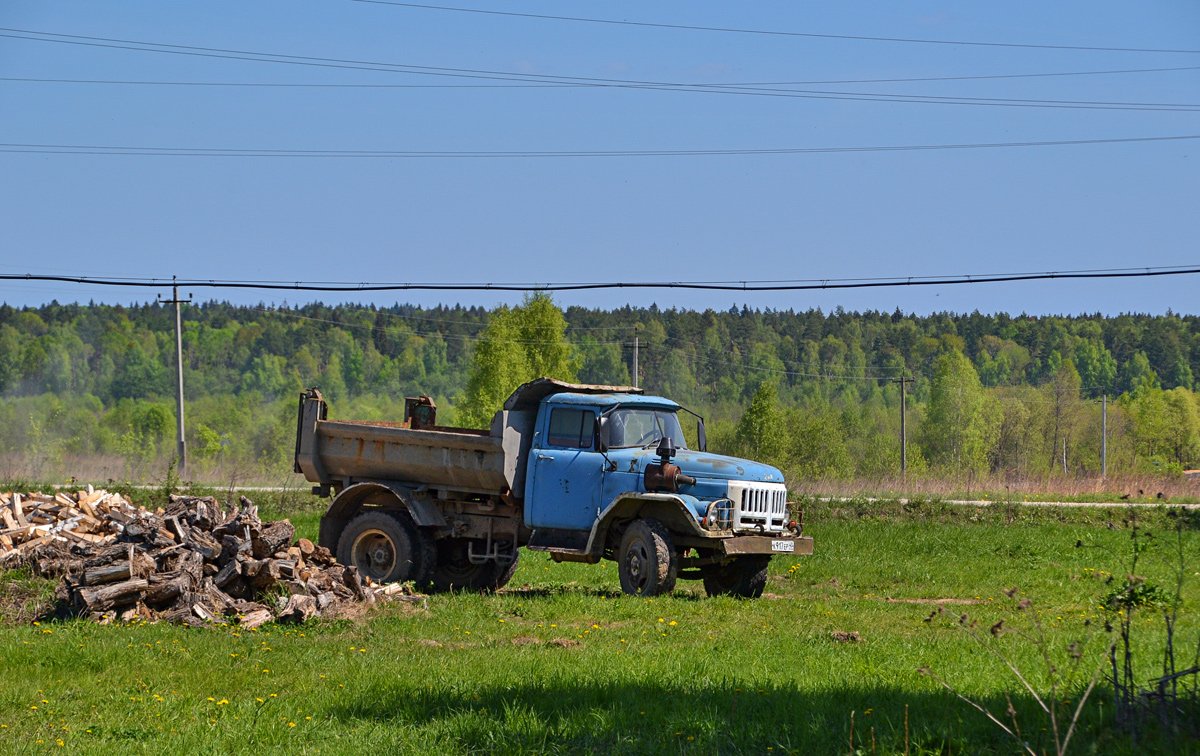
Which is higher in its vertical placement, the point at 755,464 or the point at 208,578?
the point at 755,464

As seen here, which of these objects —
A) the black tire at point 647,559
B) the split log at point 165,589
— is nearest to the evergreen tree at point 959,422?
the black tire at point 647,559

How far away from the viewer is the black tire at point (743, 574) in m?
13.0

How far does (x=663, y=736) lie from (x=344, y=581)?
20.7 feet

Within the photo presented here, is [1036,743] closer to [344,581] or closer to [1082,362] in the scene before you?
[344,581]

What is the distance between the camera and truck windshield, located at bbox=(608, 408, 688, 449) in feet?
42.5

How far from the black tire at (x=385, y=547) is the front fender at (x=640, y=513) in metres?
2.36

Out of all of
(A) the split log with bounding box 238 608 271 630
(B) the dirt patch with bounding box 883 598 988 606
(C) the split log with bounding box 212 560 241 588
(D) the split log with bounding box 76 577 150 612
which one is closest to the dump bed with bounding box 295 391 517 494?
(C) the split log with bounding box 212 560 241 588

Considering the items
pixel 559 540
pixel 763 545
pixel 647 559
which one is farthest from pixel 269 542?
pixel 763 545

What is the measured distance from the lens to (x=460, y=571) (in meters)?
Result: 14.2

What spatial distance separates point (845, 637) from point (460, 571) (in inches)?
241

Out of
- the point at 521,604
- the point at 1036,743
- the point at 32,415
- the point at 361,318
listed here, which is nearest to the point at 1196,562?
the point at 521,604

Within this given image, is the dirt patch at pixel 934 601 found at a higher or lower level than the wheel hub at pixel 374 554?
lower

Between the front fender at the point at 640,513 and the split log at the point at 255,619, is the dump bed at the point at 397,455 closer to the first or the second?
the front fender at the point at 640,513

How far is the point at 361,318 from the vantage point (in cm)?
11806
